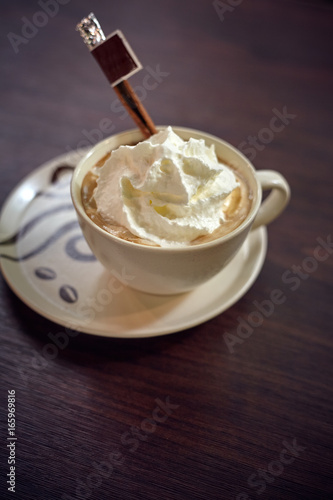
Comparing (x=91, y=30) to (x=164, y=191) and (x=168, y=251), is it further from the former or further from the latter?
(x=168, y=251)

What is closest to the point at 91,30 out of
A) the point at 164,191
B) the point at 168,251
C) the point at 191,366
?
the point at 164,191

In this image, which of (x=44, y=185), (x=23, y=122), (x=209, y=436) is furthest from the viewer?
(x=23, y=122)

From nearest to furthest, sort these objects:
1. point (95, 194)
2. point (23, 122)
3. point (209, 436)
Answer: point (209, 436)
point (95, 194)
point (23, 122)

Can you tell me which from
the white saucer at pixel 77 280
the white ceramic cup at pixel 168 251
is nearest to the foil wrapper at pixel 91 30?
the white ceramic cup at pixel 168 251

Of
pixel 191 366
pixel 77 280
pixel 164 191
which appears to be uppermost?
pixel 164 191

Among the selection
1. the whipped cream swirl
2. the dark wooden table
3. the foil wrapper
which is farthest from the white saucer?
the foil wrapper

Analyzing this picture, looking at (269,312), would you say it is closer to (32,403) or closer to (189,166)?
(189,166)

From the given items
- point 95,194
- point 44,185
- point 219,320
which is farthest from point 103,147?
point 219,320
